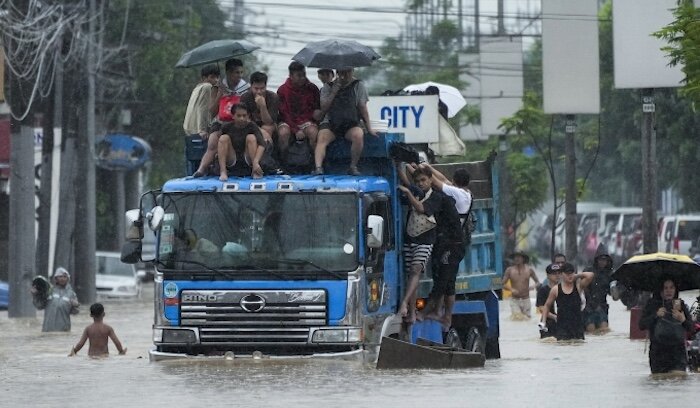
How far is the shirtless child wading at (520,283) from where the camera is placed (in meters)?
32.4

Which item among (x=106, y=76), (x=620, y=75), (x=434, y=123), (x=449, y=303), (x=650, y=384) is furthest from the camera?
(x=106, y=76)

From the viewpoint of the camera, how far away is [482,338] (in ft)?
67.8

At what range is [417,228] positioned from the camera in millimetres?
18344

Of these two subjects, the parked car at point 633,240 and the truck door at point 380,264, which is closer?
the truck door at point 380,264

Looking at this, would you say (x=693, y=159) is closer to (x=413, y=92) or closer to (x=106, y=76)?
(x=106, y=76)

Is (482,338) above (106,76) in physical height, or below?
below

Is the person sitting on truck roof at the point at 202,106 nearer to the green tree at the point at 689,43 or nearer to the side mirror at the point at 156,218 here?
the side mirror at the point at 156,218

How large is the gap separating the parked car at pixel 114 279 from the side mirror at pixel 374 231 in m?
29.2

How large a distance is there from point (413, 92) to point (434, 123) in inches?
23.4

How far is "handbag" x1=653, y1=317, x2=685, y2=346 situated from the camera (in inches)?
677

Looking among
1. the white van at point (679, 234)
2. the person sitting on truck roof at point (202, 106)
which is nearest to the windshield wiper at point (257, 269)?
the person sitting on truck roof at point (202, 106)

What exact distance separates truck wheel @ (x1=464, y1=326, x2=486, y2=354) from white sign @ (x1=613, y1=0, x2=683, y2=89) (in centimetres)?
857

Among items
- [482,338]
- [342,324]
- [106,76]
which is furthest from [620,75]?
[106,76]

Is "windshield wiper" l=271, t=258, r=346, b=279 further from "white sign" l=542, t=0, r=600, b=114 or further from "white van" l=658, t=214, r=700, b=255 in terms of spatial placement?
"white van" l=658, t=214, r=700, b=255
